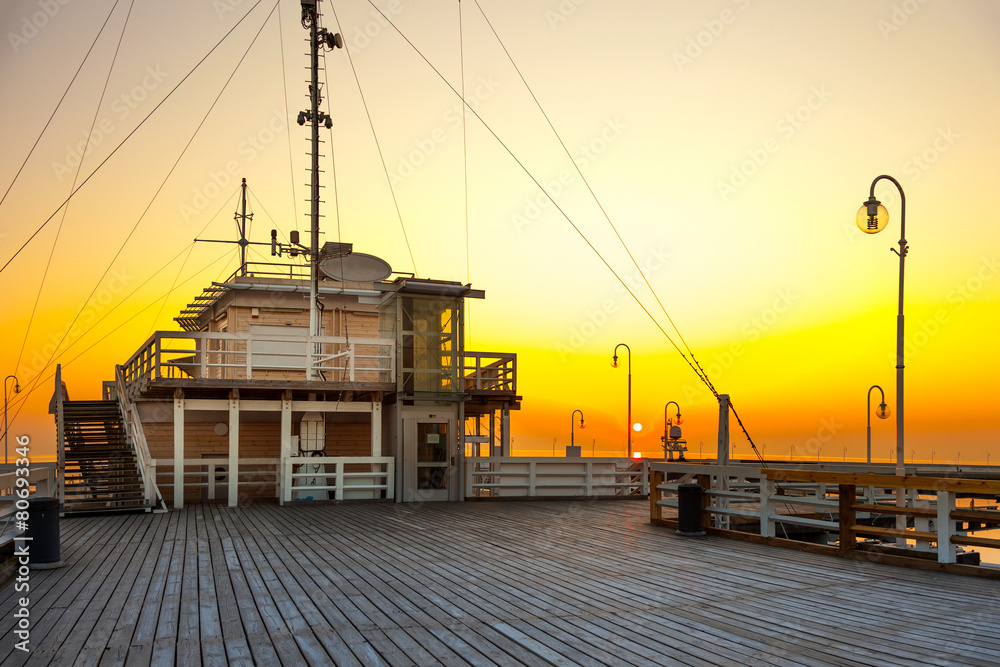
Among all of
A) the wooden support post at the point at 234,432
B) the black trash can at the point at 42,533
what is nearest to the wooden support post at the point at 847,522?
the black trash can at the point at 42,533

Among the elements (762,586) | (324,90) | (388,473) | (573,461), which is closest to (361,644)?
(762,586)

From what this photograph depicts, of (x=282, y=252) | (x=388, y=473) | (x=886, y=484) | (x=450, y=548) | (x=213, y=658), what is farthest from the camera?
(x=282, y=252)

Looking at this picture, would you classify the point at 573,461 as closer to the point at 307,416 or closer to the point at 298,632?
the point at 307,416

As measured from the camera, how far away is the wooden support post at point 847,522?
9.55 meters

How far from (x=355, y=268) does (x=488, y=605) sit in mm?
16861

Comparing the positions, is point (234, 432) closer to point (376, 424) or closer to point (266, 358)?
point (376, 424)

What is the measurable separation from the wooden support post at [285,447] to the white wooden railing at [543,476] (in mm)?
4363

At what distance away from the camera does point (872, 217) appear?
13117 millimetres

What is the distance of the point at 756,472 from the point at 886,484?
2.00m

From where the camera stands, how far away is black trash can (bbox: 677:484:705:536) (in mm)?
11805

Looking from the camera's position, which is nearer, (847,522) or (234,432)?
(847,522)

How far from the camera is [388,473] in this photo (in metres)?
18.3

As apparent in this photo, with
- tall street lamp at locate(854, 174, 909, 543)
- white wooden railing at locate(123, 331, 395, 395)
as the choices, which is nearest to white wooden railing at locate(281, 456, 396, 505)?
white wooden railing at locate(123, 331, 395, 395)

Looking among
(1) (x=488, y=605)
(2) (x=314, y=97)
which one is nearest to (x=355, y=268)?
(2) (x=314, y=97)
